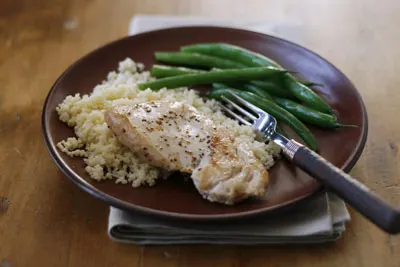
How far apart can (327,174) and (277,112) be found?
50cm

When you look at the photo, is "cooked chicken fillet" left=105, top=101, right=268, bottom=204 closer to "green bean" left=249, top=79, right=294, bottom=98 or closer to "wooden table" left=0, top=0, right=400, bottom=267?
"wooden table" left=0, top=0, right=400, bottom=267

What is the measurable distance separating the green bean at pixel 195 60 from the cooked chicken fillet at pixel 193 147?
417mm

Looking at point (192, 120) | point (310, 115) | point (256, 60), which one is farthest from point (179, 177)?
point (256, 60)

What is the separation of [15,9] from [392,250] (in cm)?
213

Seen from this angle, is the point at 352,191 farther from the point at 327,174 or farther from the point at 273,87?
the point at 273,87

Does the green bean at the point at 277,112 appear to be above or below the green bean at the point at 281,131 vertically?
above

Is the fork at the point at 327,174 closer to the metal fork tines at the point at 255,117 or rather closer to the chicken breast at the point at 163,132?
the metal fork tines at the point at 255,117

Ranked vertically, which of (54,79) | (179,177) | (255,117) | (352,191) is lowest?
(54,79)

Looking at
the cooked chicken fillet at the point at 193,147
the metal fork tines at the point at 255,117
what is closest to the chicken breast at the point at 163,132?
the cooked chicken fillet at the point at 193,147

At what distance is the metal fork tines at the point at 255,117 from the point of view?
6.11ft

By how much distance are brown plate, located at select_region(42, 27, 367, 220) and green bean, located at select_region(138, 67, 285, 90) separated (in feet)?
0.73

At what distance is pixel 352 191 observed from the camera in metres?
1.45

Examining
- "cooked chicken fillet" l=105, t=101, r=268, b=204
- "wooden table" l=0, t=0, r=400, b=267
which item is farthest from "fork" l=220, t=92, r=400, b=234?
"wooden table" l=0, t=0, r=400, b=267

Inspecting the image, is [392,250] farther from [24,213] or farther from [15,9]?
[15,9]
